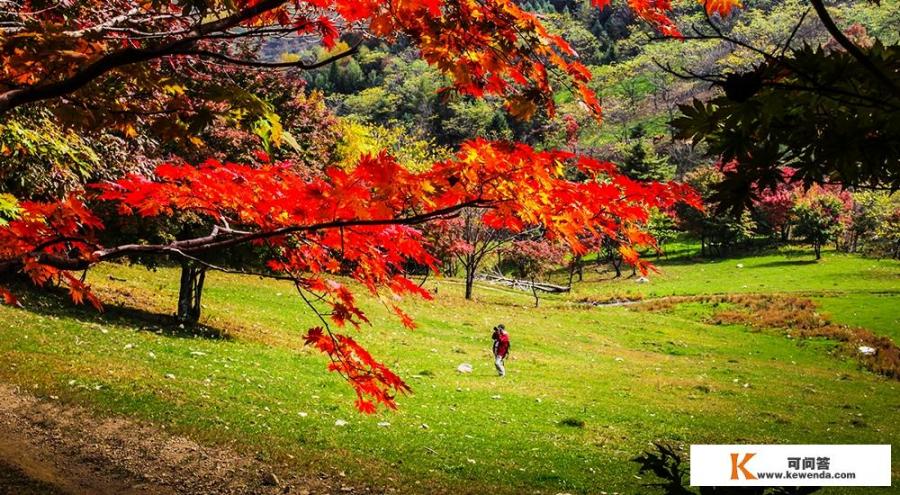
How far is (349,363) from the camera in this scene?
5754mm

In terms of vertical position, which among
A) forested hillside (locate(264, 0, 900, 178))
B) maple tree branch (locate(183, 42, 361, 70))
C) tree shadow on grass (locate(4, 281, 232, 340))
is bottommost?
tree shadow on grass (locate(4, 281, 232, 340))

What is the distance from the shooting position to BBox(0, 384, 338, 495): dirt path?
25.4ft

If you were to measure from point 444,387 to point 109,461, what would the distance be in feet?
28.1

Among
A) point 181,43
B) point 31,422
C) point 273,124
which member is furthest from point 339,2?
point 31,422

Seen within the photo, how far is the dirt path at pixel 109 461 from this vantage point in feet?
25.4

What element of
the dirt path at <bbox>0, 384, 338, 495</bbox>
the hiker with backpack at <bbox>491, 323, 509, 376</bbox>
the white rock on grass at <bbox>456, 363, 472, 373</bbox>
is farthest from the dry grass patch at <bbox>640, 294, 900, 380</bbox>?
the dirt path at <bbox>0, 384, 338, 495</bbox>

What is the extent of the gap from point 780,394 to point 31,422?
18828 mm

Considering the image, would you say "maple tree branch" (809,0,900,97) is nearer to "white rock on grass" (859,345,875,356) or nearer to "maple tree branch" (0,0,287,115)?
"maple tree branch" (0,0,287,115)

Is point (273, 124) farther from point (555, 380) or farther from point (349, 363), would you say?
point (555, 380)

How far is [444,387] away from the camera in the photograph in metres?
15.6

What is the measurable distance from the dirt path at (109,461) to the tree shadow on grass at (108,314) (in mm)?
6725

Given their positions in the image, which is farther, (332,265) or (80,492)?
(80,492)

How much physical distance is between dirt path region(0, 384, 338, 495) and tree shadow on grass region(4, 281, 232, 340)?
22.1 feet

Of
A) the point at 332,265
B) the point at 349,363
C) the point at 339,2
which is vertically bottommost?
the point at 349,363
